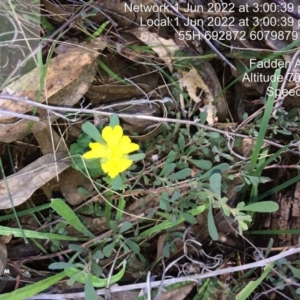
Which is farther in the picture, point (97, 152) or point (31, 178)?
point (31, 178)

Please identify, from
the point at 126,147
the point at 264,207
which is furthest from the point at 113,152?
the point at 264,207

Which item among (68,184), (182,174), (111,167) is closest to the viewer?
(111,167)

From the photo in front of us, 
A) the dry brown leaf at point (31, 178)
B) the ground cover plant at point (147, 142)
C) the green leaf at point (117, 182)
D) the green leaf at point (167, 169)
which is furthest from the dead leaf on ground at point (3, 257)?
the green leaf at point (167, 169)

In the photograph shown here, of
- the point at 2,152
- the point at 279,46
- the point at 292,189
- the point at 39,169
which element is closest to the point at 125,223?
the point at 39,169

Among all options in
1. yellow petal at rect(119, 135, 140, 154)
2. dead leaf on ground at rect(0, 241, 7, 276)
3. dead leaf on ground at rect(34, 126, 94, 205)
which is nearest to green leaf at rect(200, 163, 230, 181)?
yellow petal at rect(119, 135, 140, 154)

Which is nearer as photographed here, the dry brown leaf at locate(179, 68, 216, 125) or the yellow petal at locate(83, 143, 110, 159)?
the yellow petal at locate(83, 143, 110, 159)

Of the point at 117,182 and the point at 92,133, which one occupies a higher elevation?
the point at 92,133

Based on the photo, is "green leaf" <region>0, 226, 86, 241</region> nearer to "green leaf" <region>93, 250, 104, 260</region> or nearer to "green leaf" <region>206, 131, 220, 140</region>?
"green leaf" <region>93, 250, 104, 260</region>

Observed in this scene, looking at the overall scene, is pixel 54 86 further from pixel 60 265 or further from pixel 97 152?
pixel 60 265
